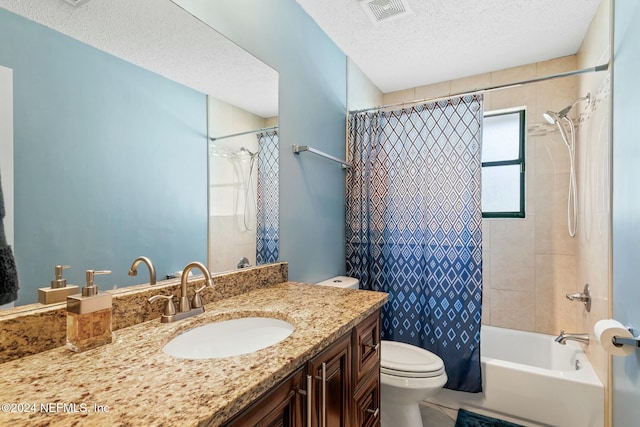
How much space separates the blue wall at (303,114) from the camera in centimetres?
146

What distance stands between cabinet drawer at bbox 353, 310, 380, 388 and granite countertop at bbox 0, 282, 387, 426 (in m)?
0.20

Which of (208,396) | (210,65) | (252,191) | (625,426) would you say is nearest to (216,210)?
(252,191)

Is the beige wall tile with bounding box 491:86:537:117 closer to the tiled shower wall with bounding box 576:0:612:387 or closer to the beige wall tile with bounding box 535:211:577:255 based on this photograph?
the tiled shower wall with bounding box 576:0:612:387

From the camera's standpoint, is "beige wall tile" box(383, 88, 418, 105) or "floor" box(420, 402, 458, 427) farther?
"beige wall tile" box(383, 88, 418, 105)

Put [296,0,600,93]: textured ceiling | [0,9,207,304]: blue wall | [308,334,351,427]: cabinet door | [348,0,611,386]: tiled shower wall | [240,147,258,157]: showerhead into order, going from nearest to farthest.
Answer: [0,9,207,304]: blue wall < [308,334,351,427]: cabinet door < [240,147,258,157]: showerhead < [296,0,600,93]: textured ceiling < [348,0,611,386]: tiled shower wall

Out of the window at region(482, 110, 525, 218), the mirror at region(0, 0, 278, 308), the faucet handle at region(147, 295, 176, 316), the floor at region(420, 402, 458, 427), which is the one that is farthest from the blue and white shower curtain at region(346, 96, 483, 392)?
the faucet handle at region(147, 295, 176, 316)

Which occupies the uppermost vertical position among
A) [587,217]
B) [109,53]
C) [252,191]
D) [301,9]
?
[301,9]

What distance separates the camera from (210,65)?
126 cm

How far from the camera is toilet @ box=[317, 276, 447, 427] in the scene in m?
1.58

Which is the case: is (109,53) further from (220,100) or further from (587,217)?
(587,217)

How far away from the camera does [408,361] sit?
176 centimetres

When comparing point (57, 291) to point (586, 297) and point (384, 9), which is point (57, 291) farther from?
point (586, 297)

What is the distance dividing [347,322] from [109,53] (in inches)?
43.0

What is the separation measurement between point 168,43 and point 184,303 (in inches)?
36.1
